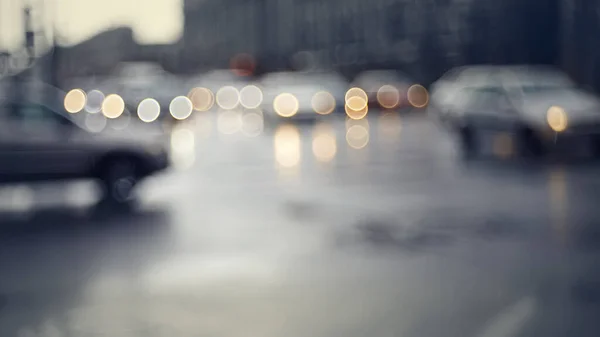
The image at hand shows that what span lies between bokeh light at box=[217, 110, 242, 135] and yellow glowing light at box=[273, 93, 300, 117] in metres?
1.54

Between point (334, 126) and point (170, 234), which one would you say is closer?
point (170, 234)

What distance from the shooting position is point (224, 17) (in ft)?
399

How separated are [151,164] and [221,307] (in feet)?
25.2

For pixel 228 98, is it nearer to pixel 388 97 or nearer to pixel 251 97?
pixel 251 97

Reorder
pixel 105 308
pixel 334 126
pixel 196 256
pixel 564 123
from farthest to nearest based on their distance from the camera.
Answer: pixel 334 126 → pixel 564 123 → pixel 196 256 → pixel 105 308

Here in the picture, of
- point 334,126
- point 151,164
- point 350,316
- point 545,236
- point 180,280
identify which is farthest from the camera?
point 334,126

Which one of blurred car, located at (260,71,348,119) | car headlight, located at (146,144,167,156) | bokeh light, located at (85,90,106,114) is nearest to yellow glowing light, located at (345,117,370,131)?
blurred car, located at (260,71,348,119)

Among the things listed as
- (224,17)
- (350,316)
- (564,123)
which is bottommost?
(350,316)

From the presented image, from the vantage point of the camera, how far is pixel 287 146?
27.5 meters

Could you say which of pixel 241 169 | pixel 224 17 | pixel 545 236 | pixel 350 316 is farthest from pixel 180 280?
pixel 224 17

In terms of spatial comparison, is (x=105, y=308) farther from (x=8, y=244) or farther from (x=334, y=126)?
(x=334, y=126)

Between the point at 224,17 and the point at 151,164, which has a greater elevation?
the point at 224,17

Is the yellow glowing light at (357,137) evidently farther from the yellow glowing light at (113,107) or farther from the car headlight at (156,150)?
the car headlight at (156,150)

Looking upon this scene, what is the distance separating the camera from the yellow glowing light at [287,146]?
2223 cm
